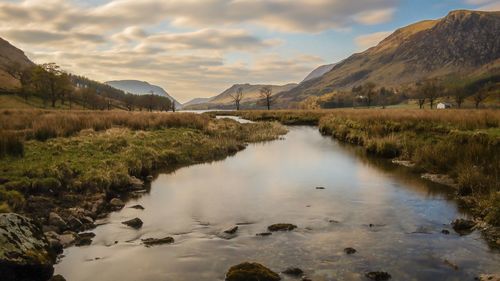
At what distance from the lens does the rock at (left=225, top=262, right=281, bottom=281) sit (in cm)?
→ 941

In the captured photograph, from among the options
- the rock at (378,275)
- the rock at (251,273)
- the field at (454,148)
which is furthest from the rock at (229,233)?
the field at (454,148)

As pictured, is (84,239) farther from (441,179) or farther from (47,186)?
(441,179)

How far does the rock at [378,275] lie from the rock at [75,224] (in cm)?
916

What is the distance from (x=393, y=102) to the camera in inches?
6757

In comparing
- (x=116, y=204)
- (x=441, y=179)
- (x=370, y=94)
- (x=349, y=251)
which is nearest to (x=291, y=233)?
(x=349, y=251)

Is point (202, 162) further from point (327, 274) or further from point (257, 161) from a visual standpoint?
point (327, 274)

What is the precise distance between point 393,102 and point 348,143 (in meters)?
144

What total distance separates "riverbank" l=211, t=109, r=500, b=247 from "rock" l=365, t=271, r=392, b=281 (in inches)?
172

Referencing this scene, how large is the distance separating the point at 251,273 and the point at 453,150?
651 inches

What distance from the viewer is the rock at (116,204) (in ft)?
51.9

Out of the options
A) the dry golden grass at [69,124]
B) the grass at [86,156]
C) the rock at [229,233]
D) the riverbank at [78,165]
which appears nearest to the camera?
the rock at [229,233]

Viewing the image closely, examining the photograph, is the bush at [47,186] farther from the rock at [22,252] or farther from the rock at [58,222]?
the rock at [22,252]

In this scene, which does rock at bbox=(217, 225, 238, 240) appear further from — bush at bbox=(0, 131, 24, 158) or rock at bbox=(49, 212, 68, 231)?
bush at bbox=(0, 131, 24, 158)

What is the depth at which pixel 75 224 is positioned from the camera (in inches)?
527
